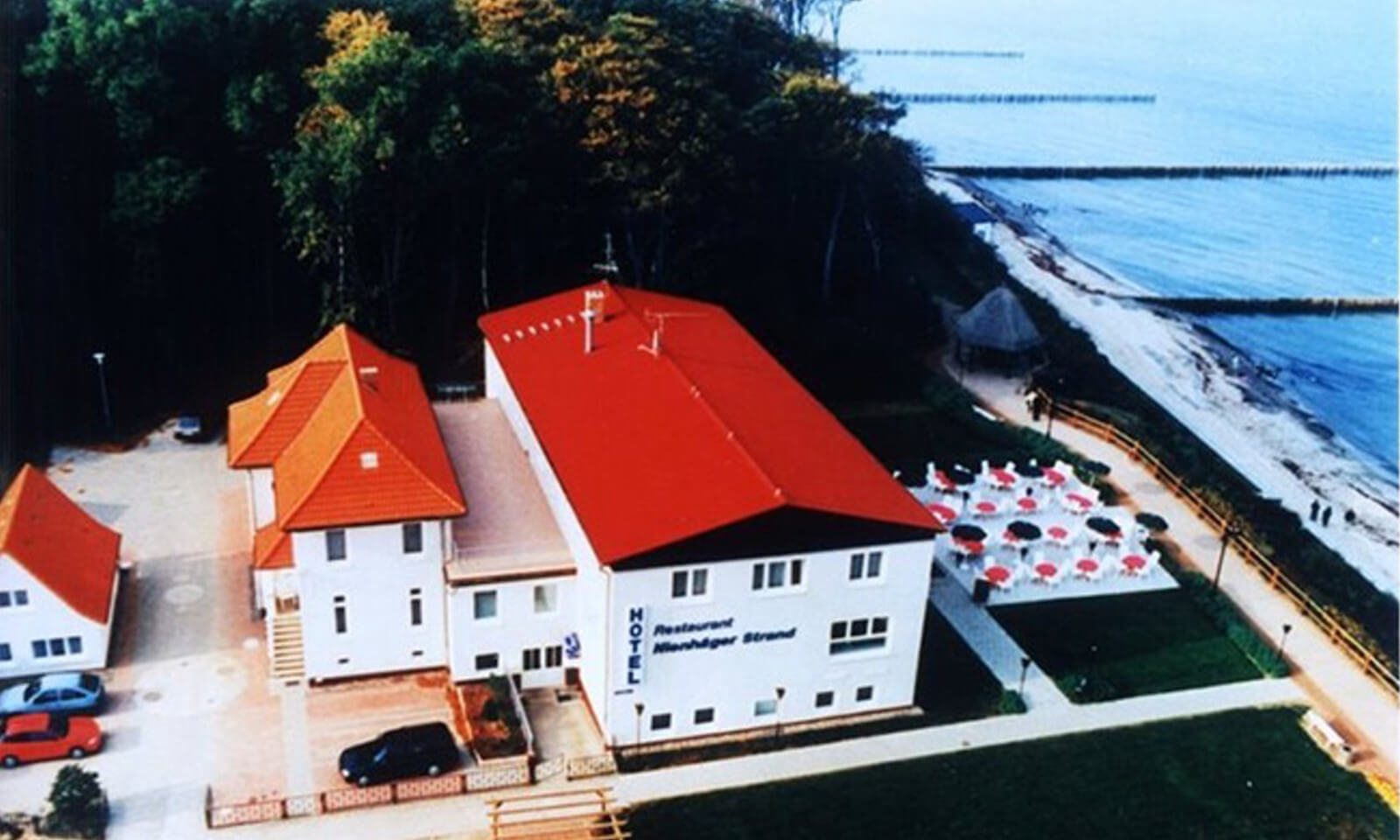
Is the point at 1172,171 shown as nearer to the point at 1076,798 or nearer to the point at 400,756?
the point at 1076,798

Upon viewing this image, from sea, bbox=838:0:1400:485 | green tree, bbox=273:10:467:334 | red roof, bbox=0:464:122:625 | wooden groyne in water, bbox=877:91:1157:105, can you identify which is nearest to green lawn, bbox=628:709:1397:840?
red roof, bbox=0:464:122:625

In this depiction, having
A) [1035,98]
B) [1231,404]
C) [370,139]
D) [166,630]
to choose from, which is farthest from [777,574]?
[1035,98]

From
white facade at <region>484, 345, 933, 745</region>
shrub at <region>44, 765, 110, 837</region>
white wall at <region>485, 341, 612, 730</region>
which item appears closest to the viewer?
shrub at <region>44, 765, 110, 837</region>

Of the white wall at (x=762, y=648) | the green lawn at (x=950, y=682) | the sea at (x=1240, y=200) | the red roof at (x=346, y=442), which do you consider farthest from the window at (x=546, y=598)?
the sea at (x=1240, y=200)

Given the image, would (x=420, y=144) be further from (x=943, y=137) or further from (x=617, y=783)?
(x=943, y=137)

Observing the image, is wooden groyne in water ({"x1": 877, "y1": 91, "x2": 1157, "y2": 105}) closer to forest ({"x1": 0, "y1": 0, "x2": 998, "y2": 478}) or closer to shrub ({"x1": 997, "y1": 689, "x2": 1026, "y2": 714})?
forest ({"x1": 0, "y1": 0, "x2": 998, "y2": 478})

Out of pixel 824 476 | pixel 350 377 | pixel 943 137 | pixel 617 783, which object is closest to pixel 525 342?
pixel 350 377

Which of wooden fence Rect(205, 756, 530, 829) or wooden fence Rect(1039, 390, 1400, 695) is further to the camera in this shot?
wooden fence Rect(1039, 390, 1400, 695)
